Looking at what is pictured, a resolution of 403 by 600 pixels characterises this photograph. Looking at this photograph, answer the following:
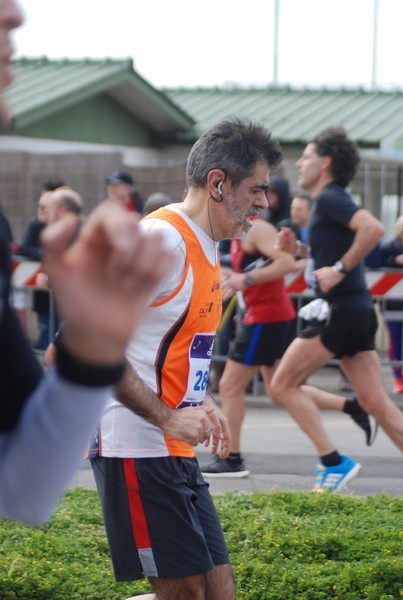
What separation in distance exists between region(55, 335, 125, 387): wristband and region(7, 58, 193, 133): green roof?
17.1 m

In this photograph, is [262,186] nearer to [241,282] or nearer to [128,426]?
[128,426]

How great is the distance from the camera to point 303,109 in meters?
21.9

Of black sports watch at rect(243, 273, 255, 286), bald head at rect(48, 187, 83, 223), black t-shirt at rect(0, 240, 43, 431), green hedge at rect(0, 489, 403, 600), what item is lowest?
green hedge at rect(0, 489, 403, 600)

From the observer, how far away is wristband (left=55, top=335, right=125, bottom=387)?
5.45ft

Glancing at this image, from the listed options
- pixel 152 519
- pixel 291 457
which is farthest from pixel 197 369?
pixel 291 457

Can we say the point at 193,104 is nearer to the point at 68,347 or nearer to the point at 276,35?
the point at 276,35

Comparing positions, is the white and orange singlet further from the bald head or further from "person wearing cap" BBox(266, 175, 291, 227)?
the bald head

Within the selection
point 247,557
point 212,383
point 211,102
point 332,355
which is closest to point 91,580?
point 247,557

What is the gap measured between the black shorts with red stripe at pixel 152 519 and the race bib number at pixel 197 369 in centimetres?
22

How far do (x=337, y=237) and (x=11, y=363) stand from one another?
6027 mm

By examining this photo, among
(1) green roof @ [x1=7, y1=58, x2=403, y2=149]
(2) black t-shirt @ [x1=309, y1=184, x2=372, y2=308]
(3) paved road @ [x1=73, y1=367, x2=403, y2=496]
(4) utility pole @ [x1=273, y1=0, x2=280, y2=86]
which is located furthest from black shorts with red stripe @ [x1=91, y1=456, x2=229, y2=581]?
(4) utility pole @ [x1=273, y1=0, x2=280, y2=86]

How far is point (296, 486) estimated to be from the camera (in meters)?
8.02

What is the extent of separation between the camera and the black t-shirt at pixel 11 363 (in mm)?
1905

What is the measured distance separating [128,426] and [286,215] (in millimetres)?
7177
